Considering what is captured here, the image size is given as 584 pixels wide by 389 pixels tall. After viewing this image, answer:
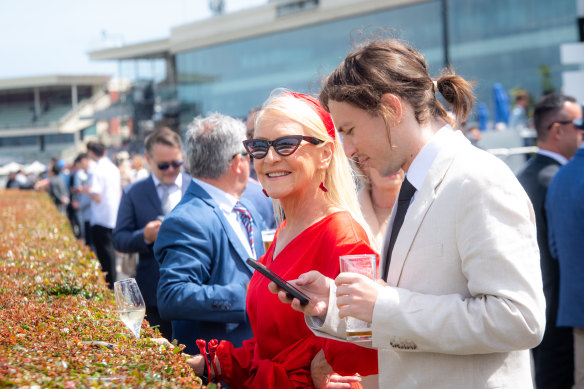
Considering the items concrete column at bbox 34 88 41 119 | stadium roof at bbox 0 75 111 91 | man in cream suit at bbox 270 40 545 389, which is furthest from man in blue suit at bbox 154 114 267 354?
concrete column at bbox 34 88 41 119

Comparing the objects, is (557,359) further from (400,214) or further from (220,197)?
(400,214)

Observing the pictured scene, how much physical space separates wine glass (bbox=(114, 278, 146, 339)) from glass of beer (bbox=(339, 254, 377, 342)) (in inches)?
36.4

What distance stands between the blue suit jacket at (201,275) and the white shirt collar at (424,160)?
1555 millimetres

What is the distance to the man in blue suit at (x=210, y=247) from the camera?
349 cm

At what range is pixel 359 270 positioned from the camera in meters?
2.20

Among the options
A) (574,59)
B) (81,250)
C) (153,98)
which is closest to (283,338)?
(81,250)

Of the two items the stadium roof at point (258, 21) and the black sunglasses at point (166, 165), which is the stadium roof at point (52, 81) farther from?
the black sunglasses at point (166, 165)

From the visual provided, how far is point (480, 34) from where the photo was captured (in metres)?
34.9

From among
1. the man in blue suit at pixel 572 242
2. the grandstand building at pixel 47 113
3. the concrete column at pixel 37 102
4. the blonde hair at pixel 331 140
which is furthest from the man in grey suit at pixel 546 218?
the concrete column at pixel 37 102

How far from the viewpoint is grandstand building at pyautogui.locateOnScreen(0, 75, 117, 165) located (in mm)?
77438

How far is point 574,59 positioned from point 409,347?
19.8ft

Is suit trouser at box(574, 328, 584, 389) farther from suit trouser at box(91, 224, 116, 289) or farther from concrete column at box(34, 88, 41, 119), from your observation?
concrete column at box(34, 88, 41, 119)

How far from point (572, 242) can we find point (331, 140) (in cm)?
253

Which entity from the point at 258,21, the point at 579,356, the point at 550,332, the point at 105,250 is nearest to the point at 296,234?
the point at 579,356
